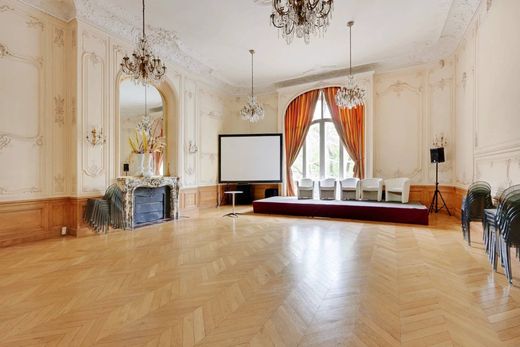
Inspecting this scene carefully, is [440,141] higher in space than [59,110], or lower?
lower

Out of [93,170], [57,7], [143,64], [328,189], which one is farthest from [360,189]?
[57,7]

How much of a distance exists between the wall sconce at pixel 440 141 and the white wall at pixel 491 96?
2.69ft

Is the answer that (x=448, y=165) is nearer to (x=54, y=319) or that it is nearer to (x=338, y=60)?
(x=338, y=60)

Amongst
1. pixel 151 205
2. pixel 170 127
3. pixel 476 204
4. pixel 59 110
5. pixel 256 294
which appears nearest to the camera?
pixel 256 294

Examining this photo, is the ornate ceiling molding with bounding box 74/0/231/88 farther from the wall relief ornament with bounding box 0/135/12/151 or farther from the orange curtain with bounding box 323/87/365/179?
the orange curtain with bounding box 323/87/365/179

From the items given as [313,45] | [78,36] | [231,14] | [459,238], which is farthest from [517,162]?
[78,36]

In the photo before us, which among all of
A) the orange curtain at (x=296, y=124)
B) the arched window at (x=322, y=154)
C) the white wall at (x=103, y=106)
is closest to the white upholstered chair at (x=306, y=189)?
the arched window at (x=322, y=154)

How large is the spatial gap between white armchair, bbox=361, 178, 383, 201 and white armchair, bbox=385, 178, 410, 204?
0.56 feet

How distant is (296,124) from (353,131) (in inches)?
71.3

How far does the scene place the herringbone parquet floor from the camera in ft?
5.84

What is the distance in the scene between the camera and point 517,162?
3436 millimetres

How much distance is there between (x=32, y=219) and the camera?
4355 millimetres

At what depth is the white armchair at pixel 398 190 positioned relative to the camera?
6441mm

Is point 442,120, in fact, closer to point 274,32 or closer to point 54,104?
point 274,32
